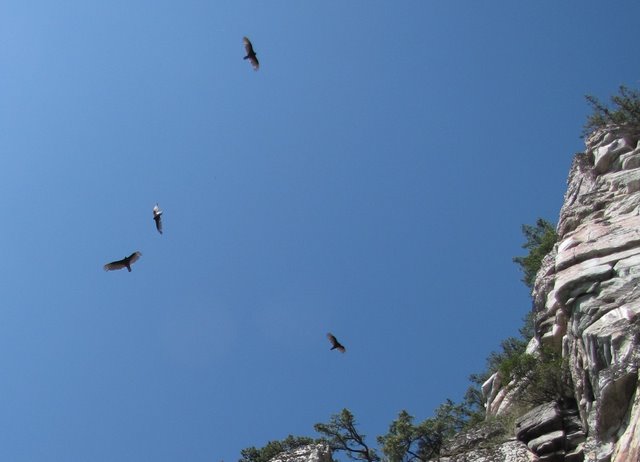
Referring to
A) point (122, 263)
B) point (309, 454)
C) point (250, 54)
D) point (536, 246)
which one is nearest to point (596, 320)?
point (309, 454)

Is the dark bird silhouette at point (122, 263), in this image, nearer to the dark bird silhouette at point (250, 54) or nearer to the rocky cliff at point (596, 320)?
the dark bird silhouette at point (250, 54)

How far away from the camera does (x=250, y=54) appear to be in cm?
1869

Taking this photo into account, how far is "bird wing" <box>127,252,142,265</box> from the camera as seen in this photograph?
1841 centimetres

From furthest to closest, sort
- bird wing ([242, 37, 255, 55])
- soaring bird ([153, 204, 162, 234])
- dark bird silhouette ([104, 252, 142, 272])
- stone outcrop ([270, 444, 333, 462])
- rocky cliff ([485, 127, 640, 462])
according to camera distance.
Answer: stone outcrop ([270, 444, 333, 462]), bird wing ([242, 37, 255, 55]), dark bird silhouette ([104, 252, 142, 272]), soaring bird ([153, 204, 162, 234]), rocky cliff ([485, 127, 640, 462])

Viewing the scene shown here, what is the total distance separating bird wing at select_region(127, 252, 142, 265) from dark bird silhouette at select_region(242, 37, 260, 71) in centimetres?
605

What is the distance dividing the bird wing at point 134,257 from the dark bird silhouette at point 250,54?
6051 millimetres

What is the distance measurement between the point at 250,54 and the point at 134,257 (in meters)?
6.52

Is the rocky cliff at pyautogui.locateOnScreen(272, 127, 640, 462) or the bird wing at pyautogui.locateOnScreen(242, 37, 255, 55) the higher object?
the bird wing at pyautogui.locateOnScreen(242, 37, 255, 55)

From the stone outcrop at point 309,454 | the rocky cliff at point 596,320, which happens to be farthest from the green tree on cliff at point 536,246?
the stone outcrop at point 309,454

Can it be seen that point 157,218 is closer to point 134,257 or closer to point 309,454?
point 134,257

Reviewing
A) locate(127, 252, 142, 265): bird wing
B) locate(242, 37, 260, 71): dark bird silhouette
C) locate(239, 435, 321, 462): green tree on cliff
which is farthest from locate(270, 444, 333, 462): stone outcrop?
locate(242, 37, 260, 71): dark bird silhouette

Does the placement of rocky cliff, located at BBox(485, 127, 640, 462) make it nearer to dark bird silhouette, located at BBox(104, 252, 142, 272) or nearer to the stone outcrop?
the stone outcrop

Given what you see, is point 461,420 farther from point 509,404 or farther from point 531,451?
point 531,451

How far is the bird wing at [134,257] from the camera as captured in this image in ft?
60.4
